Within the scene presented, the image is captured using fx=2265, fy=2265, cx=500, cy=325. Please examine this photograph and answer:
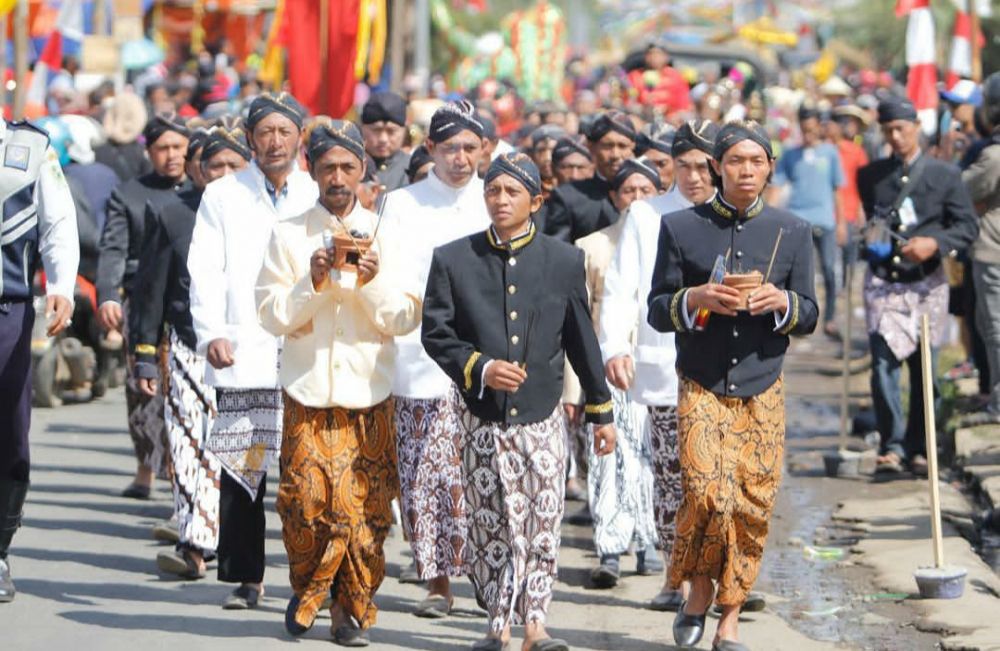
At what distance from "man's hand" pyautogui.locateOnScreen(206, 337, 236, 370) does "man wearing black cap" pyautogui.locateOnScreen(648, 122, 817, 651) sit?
171 cm

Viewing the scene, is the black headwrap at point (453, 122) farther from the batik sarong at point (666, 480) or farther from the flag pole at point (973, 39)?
the flag pole at point (973, 39)

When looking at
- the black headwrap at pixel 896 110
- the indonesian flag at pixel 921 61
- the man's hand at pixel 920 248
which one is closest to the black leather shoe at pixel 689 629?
the man's hand at pixel 920 248

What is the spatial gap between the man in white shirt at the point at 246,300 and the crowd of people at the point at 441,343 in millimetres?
11

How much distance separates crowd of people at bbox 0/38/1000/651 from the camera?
27.4 feet

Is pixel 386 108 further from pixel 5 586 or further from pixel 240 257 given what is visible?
pixel 5 586

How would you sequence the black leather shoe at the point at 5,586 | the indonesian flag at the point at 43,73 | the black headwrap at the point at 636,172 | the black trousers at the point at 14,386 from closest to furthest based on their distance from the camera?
the black trousers at the point at 14,386 → the black leather shoe at the point at 5,586 → the black headwrap at the point at 636,172 → the indonesian flag at the point at 43,73

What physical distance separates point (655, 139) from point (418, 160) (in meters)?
1.21

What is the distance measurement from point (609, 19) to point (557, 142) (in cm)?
5306

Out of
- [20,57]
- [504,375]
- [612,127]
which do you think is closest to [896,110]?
[612,127]

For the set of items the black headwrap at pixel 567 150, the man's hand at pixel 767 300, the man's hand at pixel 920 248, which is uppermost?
the black headwrap at pixel 567 150

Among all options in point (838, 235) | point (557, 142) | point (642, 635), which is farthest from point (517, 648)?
point (838, 235)

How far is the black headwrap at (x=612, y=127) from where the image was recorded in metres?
11.4

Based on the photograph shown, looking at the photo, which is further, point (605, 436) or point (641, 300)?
point (641, 300)

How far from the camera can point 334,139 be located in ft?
28.2
